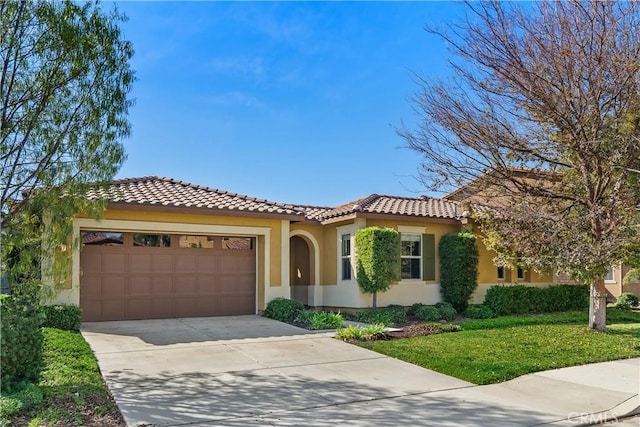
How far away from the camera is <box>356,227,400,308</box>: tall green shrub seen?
14.5 m

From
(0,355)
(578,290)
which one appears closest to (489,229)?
(578,290)

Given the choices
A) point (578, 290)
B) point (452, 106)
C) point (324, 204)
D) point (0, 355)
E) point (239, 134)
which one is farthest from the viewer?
point (324, 204)

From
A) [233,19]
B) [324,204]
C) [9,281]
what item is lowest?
[9,281]

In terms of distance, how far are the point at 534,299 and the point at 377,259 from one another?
20.7 feet

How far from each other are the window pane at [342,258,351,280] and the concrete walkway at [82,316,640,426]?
604cm

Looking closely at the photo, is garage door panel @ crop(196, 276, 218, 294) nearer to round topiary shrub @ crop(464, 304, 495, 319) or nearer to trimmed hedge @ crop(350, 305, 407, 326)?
trimmed hedge @ crop(350, 305, 407, 326)

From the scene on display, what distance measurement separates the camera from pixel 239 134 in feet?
54.6

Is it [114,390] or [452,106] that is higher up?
[452,106]

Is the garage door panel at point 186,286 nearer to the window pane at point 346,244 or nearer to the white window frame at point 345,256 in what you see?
the white window frame at point 345,256

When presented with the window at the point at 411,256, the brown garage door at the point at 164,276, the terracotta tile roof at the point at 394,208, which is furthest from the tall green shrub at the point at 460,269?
the brown garage door at the point at 164,276

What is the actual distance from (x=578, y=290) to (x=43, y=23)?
60.0ft

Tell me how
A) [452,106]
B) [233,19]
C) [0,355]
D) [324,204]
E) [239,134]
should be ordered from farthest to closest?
[324,204] < [239,134] < [452,106] < [233,19] < [0,355]

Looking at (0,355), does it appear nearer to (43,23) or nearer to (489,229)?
(43,23)

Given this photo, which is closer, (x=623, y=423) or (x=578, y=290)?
(x=623, y=423)
